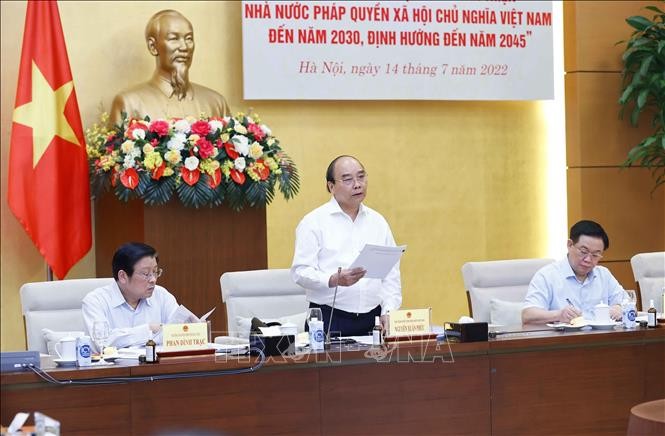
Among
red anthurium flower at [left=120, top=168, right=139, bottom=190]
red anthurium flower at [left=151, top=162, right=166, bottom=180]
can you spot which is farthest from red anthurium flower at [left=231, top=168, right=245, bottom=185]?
red anthurium flower at [left=120, top=168, right=139, bottom=190]

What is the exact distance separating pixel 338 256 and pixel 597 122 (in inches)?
142

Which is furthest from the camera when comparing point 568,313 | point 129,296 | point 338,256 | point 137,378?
point 338,256

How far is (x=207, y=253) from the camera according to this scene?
5.95 metres

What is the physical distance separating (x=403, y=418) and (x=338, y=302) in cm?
89

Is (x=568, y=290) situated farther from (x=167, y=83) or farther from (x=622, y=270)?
(x=622, y=270)

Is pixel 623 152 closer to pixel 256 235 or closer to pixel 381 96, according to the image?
pixel 381 96

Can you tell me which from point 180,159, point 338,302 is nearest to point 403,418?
point 338,302

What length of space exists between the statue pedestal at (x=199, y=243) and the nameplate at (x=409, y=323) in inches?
75.4

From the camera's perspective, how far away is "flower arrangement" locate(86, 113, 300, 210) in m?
5.68

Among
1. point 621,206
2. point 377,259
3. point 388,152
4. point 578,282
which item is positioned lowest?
point 578,282

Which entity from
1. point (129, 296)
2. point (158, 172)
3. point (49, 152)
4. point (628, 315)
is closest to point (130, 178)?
point (158, 172)

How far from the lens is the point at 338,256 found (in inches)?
185

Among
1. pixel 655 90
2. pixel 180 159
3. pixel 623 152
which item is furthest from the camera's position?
pixel 623 152

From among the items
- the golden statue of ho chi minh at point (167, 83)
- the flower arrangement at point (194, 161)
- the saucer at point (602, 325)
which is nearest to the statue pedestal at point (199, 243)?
the flower arrangement at point (194, 161)
